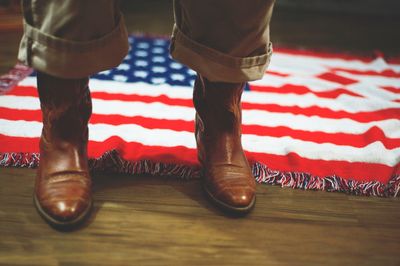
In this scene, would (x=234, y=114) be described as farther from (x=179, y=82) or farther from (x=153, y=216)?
(x=179, y=82)

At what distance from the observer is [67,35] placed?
22.1 inches

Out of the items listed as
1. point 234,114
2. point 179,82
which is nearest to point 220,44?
point 234,114

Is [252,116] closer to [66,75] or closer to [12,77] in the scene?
[66,75]

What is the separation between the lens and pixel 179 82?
121cm

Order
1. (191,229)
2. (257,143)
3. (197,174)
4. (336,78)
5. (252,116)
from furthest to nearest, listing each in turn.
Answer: (336,78)
(252,116)
(257,143)
(197,174)
(191,229)

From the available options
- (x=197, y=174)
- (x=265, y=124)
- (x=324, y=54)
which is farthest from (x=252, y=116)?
(x=324, y=54)

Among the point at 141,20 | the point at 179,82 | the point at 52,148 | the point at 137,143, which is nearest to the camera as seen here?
the point at 52,148

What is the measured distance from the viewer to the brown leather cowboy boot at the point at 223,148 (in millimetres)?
701

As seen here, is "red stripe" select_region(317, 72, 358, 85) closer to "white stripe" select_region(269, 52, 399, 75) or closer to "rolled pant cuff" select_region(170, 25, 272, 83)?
"white stripe" select_region(269, 52, 399, 75)

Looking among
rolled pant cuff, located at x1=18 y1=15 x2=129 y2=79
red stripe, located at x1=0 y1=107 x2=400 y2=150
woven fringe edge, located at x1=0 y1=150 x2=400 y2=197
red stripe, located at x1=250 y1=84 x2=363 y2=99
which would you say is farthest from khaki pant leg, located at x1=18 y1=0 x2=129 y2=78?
red stripe, located at x1=250 y1=84 x2=363 y2=99

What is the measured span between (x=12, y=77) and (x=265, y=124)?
74cm

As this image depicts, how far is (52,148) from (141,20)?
4.28ft

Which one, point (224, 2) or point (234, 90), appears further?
point (234, 90)

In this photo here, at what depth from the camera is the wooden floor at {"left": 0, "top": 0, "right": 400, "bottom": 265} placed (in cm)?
61
